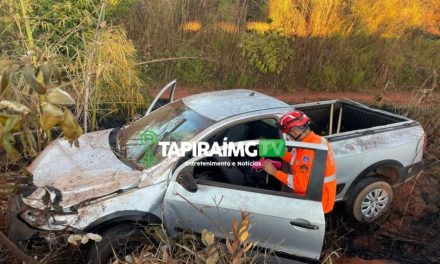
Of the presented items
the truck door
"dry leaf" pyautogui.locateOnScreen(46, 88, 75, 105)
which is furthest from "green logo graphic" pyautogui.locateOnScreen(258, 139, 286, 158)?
"dry leaf" pyautogui.locateOnScreen(46, 88, 75, 105)

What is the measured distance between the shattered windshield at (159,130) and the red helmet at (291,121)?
676 mm

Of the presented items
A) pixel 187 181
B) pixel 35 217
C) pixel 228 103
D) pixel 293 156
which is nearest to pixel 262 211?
pixel 293 156

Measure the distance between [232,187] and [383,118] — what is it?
115 inches

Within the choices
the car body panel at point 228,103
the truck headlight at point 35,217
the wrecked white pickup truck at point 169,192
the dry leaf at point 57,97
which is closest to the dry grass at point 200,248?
the wrecked white pickup truck at point 169,192

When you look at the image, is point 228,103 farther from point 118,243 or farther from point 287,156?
point 118,243

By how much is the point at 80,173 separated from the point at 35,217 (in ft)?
1.77

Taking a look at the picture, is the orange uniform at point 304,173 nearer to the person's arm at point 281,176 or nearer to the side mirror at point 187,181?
the person's arm at point 281,176

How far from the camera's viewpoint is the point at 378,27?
37.8 ft

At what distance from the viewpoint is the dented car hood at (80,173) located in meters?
3.73

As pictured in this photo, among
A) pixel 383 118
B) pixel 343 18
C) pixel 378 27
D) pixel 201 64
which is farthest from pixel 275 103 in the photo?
pixel 378 27

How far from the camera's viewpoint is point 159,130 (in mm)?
4398

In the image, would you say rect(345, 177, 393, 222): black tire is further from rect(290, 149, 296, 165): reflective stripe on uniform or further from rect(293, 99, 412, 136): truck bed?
rect(290, 149, 296, 165): reflective stripe on uniform

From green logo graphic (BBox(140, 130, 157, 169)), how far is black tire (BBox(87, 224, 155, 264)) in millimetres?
592

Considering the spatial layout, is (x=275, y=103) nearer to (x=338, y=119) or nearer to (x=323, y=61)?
(x=338, y=119)
